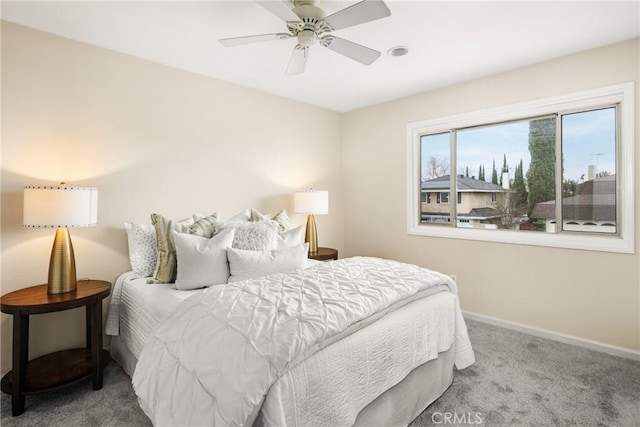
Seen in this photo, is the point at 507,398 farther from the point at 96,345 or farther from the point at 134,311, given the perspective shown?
the point at 96,345

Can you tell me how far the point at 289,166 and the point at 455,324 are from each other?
2611 millimetres

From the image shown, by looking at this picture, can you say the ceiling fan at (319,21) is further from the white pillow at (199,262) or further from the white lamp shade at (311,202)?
the white lamp shade at (311,202)

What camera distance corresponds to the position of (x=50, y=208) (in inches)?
80.2

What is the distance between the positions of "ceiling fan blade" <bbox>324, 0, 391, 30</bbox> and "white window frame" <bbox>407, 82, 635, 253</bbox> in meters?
2.12

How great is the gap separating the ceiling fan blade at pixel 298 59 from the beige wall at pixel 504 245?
1.94 metres

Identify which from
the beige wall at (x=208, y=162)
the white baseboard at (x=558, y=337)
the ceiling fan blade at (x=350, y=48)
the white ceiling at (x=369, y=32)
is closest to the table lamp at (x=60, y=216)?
the beige wall at (x=208, y=162)

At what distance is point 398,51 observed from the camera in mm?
2699

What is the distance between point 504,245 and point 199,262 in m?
2.89

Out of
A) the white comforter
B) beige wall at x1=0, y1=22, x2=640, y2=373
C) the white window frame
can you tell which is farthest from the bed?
the white window frame

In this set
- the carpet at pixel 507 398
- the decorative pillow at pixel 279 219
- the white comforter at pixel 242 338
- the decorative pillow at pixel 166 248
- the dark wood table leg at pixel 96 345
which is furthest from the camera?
the decorative pillow at pixel 279 219

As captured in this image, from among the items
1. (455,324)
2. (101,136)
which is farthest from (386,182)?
(101,136)

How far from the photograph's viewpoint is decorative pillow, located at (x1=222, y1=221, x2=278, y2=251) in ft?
8.27

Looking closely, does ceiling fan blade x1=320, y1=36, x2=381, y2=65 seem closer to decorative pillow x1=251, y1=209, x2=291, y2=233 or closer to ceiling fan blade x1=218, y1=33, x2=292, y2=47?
ceiling fan blade x1=218, y1=33, x2=292, y2=47

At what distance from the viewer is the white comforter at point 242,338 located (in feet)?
4.01
